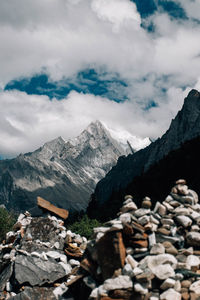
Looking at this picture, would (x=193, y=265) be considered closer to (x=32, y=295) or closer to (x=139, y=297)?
(x=139, y=297)

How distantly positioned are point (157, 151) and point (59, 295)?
625ft

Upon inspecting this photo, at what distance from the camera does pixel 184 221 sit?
374 inches

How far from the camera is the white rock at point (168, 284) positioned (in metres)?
7.36

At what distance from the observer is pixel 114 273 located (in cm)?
817

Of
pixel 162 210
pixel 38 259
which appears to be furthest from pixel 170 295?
pixel 38 259

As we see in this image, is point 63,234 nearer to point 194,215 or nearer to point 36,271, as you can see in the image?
point 36,271

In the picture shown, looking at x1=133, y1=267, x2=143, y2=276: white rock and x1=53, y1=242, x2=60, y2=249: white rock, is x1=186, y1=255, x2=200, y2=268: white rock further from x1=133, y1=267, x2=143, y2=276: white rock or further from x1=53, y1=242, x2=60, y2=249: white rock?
x1=53, y1=242, x2=60, y2=249: white rock

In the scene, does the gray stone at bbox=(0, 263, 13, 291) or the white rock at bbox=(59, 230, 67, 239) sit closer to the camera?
the gray stone at bbox=(0, 263, 13, 291)

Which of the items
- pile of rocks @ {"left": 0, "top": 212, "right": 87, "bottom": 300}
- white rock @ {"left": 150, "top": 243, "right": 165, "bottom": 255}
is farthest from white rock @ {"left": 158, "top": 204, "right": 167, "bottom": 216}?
pile of rocks @ {"left": 0, "top": 212, "right": 87, "bottom": 300}

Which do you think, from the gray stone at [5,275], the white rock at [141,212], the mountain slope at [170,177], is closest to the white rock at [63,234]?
the gray stone at [5,275]

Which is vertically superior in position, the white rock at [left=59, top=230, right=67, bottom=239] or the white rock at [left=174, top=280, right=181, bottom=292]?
the white rock at [left=59, top=230, right=67, bottom=239]

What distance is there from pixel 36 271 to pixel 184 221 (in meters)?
8.59

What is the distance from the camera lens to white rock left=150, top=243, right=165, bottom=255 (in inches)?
332

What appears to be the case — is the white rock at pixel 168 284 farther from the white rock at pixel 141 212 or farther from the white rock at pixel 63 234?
the white rock at pixel 63 234
